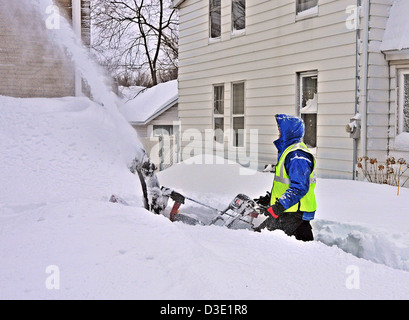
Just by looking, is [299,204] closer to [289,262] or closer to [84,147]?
[289,262]

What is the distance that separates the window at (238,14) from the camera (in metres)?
12.6

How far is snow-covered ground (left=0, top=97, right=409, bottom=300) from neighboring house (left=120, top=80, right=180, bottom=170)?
10719mm

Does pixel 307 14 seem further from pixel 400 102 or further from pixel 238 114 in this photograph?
pixel 238 114

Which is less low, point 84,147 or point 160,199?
point 84,147

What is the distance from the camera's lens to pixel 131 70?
33531 millimetres

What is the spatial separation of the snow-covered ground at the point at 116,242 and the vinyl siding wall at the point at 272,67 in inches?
143

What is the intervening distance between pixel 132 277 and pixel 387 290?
1592 millimetres

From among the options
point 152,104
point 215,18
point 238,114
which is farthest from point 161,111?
point 238,114

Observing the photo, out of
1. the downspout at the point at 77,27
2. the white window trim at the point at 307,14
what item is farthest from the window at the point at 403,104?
the downspout at the point at 77,27

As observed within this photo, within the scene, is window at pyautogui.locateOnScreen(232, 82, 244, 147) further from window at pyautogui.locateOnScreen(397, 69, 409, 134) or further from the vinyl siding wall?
window at pyautogui.locateOnScreen(397, 69, 409, 134)

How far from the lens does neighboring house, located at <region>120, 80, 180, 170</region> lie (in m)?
17.5

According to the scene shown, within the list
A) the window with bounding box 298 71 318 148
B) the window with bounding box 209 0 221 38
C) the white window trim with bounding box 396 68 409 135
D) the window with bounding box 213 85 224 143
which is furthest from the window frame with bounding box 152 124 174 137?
the white window trim with bounding box 396 68 409 135
